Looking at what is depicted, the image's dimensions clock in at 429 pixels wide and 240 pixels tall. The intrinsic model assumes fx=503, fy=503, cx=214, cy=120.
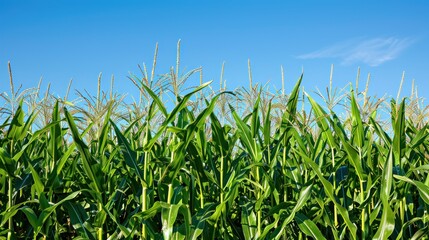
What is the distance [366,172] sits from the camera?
8.29 feet

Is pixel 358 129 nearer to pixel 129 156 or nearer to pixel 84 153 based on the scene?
pixel 129 156

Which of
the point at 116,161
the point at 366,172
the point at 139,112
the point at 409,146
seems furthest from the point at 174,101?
the point at 409,146

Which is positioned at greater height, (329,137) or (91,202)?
(329,137)

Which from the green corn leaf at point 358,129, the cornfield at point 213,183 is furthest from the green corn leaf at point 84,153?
the green corn leaf at point 358,129

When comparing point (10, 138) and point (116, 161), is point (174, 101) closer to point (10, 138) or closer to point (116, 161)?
point (116, 161)

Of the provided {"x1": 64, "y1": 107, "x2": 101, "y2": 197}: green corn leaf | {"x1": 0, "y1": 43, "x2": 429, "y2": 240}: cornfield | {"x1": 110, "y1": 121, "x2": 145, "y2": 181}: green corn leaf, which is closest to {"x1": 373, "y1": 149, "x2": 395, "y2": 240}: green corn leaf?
{"x1": 0, "y1": 43, "x2": 429, "y2": 240}: cornfield

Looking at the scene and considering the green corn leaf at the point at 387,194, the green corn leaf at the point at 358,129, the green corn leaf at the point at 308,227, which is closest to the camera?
the green corn leaf at the point at 387,194

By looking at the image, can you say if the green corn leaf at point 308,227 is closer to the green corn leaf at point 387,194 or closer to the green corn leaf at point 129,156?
the green corn leaf at point 387,194

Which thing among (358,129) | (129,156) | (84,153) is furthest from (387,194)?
(84,153)

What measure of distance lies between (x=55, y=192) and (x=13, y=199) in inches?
10.2

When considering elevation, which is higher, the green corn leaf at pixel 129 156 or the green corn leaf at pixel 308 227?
the green corn leaf at pixel 129 156

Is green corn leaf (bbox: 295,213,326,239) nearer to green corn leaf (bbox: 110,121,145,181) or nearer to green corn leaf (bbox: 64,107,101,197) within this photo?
green corn leaf (bbox: 110,121,145,181)

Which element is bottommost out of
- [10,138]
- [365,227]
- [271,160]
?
[365,227]

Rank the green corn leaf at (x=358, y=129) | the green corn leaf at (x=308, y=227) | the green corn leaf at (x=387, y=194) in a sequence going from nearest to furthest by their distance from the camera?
the green corn leaf at (x=387, y=194), the green corn leaf at (x=308, y=227), the green corn leaf at (x=358, y=129)
